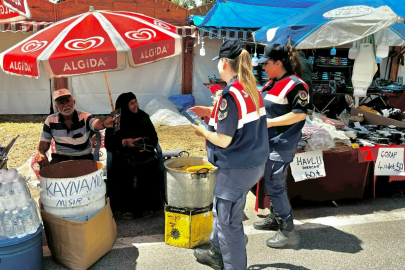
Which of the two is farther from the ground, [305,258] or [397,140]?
[397,140]

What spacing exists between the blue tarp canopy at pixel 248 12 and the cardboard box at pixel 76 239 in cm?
664

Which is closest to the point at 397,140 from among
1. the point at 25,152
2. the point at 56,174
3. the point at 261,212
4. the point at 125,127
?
the point at 261,212

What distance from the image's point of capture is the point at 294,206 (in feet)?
14.3

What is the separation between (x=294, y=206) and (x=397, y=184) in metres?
1.68

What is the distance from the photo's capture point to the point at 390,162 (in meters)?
4.40

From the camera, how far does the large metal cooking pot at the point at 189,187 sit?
3.25 meters

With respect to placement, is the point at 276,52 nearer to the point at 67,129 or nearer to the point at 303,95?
the point at 303,95

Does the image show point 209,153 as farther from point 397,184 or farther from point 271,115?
point 397,184

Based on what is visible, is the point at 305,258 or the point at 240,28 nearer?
the point at 305,258

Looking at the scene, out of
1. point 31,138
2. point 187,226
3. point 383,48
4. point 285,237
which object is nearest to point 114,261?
point 187,226

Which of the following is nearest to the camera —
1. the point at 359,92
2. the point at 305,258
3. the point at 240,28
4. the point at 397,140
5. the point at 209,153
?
the point at 209,153

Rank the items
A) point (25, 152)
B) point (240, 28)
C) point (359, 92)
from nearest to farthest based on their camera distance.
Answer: point (359, 92) → point (25, 152) → point (240, 28)

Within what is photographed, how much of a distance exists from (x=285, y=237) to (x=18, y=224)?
2314mm

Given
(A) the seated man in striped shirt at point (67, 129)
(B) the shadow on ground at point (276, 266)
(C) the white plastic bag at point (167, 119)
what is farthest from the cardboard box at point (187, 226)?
(C) the white plastic bag at point (167, 119)
